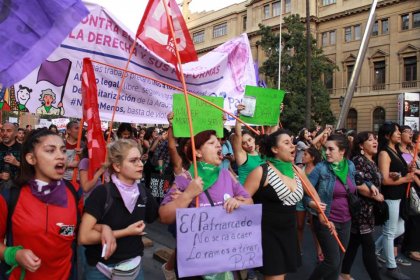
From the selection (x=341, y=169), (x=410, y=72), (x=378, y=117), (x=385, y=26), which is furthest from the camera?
(x=378, y=117)

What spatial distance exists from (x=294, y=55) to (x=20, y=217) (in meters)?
33.7

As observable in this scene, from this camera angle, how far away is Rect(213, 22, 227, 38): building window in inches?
2020

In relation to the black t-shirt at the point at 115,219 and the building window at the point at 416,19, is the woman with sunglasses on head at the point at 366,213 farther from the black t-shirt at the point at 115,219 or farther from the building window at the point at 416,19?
the building window at the point at 416,19

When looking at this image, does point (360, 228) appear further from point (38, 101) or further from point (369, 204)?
point (38, 101)

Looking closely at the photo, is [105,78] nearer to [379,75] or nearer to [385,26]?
[379,75]

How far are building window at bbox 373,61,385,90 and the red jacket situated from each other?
39.7m

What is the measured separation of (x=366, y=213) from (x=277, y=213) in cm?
146

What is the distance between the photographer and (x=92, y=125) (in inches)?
142

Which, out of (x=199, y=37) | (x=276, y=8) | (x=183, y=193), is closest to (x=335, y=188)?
(x=183, y=193)

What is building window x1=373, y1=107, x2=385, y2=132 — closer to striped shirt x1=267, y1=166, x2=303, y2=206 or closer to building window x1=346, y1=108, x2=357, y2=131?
building window x1=346, y1=108, x2=357, y2=131

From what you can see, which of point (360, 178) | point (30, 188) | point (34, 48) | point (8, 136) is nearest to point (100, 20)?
point (8, 136)

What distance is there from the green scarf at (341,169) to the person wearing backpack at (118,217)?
2214mm

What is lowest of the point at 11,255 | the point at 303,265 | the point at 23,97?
the point at 303,265

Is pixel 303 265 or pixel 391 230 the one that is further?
pixel 303 265
